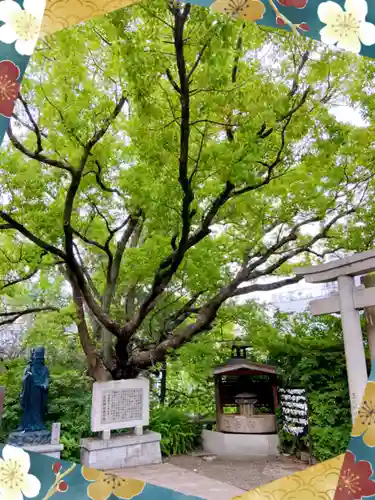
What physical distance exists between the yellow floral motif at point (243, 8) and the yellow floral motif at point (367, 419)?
0.88m

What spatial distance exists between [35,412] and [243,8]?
3520 mm

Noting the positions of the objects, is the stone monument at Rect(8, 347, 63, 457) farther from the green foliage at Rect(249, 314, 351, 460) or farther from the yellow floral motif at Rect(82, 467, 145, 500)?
the yellow floral motif at Rect(82, 467, 145, 500)

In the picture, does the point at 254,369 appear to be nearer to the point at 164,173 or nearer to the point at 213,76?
the point at 164,173

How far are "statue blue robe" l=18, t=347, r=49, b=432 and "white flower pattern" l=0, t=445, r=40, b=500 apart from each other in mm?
2951

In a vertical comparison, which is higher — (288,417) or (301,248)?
(301,248)

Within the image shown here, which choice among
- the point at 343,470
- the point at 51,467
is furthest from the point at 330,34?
the point at 51,467

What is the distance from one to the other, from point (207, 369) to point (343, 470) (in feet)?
13.0

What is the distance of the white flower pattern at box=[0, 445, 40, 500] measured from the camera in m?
0.75

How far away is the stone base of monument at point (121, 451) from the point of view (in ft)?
11.7

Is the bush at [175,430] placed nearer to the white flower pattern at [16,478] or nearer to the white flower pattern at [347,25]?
the white flower pattern at [16,478]

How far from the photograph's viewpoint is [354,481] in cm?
72

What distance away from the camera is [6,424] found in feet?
12.3

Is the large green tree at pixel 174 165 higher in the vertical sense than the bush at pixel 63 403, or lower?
higher

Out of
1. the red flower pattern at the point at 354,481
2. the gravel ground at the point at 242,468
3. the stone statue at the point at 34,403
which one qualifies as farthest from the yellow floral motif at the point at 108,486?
the stone statue at the point at 34,403
